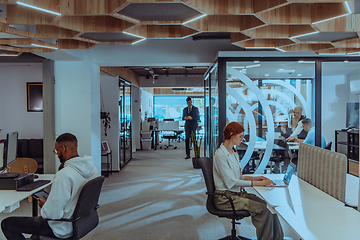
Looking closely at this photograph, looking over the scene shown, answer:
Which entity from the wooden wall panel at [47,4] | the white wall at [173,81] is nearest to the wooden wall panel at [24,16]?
the wooden wall panel at [47,4]

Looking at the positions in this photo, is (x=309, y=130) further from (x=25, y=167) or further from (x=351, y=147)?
(x=25, y=167)

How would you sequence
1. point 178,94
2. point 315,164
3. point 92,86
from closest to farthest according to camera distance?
point 315,164
point 92,86
point 178,94

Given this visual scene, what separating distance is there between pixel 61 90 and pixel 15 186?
2949mm

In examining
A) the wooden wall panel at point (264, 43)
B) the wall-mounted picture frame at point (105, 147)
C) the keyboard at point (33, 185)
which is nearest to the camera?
the keyboard at point (33, 185)

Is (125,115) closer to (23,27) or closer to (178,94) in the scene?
(23,27)

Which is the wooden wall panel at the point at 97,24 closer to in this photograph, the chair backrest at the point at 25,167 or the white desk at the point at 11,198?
the white desk at the point at 11,198

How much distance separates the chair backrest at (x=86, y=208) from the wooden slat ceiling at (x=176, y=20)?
56.8 inches

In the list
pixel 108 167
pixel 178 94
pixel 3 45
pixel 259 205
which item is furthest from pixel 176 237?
pixel 178 94

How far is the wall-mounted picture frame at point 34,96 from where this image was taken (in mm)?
7020

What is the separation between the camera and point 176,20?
2.80m

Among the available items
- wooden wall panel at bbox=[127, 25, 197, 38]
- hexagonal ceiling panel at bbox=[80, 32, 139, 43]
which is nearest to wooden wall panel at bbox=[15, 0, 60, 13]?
hexagonal ceiling panel at bbox=[80, 32, 139, 43]

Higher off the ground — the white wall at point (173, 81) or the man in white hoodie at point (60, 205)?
the white wall at point (173, 81)

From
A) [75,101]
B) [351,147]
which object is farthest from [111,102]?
[351,147]

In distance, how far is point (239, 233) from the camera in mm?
3709
